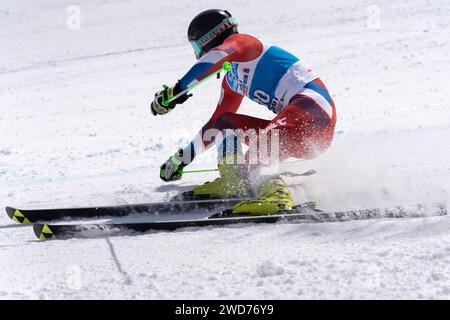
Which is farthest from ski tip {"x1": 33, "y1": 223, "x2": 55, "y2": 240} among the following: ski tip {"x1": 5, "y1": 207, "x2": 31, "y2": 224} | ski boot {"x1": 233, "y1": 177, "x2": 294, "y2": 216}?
ski boot {"x1": 233, "y1": 177, "x2": 294, "y2": 216}

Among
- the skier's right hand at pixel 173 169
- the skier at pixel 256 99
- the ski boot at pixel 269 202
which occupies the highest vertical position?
the skier at pixel 256 99

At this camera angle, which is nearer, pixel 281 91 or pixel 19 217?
pixel 19 217

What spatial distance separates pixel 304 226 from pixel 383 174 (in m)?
1.27

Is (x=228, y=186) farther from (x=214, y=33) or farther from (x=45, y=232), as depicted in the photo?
(x=45, y=232)

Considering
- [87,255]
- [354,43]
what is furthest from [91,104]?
[87,255]

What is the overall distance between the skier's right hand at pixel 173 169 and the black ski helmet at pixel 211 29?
0.87 m

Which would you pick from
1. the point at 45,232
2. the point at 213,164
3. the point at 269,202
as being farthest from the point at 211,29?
the point at 45,232

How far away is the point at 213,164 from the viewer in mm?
5480

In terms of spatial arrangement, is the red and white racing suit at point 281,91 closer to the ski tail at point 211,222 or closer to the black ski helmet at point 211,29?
the black ski helmet at point 211,29

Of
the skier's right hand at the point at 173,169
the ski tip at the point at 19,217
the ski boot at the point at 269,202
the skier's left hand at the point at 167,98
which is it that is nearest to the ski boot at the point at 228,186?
the skier's right hand at the point at 173,169

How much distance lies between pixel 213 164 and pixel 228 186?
1374 mm

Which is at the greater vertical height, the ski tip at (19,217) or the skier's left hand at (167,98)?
the skier's left hand at (167,98)

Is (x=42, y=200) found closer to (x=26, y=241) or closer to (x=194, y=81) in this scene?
(x=26, y=241)

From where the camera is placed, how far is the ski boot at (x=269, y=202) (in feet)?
11.3
